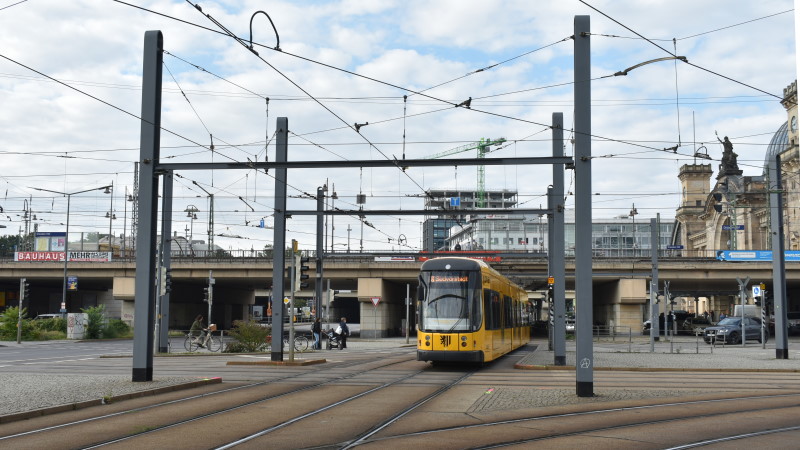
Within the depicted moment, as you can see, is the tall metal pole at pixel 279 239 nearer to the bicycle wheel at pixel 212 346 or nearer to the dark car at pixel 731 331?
the bicycle wheel at pixel 212 346

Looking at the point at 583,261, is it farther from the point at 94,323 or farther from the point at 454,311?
the point at 94,323

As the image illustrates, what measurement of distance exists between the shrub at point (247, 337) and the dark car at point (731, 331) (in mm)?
23681

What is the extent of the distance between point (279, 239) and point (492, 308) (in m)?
6.69

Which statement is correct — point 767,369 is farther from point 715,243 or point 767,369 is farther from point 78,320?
point 715,243

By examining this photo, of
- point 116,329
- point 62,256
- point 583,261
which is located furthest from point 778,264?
point 62,256

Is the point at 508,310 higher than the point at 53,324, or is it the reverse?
the point at 508,310

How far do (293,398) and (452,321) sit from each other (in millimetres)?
8200

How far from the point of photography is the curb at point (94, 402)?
38.5 ft

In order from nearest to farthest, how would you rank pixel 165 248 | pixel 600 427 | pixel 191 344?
pixel 600 427
pixel 165 248
pixel 191 344

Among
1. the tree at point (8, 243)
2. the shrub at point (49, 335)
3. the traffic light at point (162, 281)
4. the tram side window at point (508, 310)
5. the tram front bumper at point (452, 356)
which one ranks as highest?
the tree at point (8, 243)

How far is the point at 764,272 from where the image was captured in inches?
2276

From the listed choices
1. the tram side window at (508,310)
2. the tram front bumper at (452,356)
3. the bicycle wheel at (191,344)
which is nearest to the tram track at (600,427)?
the tram front bumper at (452,356)

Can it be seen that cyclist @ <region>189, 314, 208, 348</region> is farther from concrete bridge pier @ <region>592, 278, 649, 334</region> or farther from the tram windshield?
concrete bridge pier @ <region>592, 278, 649, 334</region>

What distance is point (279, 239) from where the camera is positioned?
2533cm
